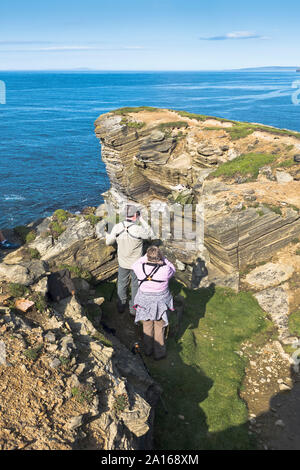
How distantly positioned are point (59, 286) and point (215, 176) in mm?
14409

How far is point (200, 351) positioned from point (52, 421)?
5.79 metres

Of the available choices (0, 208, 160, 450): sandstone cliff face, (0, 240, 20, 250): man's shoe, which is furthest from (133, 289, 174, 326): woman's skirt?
(0, 240, 20, 250): man's shoe

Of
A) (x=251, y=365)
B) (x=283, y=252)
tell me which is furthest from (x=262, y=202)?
(x=251, y=365)

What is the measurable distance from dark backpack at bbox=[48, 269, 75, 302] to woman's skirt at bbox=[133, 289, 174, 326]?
2.31m

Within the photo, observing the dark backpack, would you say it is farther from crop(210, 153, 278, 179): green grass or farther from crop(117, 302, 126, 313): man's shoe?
crop(210, 153, 278, 179): green grass

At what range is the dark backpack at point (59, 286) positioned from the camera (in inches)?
373

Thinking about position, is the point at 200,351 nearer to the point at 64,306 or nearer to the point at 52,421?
the point at 64,306

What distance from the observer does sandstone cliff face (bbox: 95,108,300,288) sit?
14023 millimetres

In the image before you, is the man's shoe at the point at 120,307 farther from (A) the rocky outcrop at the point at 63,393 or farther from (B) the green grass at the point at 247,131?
(B) the green grass at the point at 247,131

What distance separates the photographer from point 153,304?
347 inches

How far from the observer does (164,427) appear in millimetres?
7664

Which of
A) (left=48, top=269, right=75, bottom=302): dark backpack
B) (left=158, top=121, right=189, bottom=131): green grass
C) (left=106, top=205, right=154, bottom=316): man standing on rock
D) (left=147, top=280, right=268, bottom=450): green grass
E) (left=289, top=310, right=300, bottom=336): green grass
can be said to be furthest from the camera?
(left=158, top=121, right=189, bottom=131): green grass

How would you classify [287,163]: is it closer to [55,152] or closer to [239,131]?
[239,131]

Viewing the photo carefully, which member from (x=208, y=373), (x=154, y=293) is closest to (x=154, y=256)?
(x=154, y=293)
